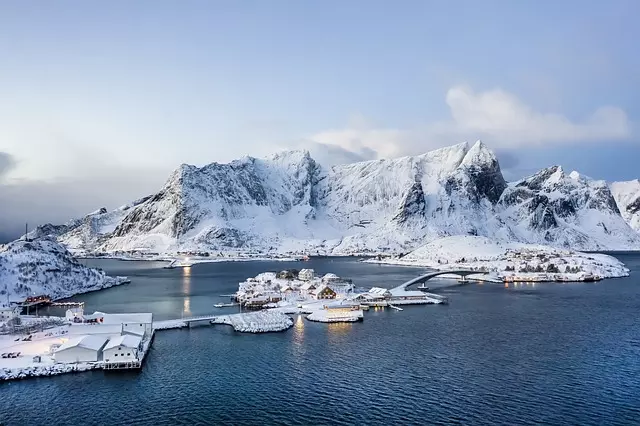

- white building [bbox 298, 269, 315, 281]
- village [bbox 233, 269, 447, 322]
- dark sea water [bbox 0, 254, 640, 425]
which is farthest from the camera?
white building [bbox 298, 269, 315, 281]

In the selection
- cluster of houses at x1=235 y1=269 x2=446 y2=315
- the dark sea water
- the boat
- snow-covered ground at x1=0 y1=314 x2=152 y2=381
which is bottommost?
the dark sea water

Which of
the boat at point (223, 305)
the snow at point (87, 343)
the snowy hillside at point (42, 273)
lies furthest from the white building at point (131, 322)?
the snowy hillside at point (42, 273)

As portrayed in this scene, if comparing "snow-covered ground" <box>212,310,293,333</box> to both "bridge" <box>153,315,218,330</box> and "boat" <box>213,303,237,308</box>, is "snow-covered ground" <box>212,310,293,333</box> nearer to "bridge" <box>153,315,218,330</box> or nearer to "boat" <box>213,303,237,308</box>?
"bridge" <box>153,315,218,330</box>

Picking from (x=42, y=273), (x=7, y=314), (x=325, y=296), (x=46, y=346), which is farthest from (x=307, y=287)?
(x=46, y=346)

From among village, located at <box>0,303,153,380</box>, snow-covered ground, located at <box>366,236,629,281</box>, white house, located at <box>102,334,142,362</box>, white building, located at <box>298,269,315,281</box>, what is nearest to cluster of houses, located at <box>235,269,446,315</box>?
white building, located at <box>298,269,315,281</box>

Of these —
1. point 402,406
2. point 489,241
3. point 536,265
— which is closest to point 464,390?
point 402,406

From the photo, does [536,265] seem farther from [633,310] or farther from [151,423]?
[151,423]

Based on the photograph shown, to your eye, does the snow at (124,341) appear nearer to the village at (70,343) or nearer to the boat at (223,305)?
the village at (70,343)
